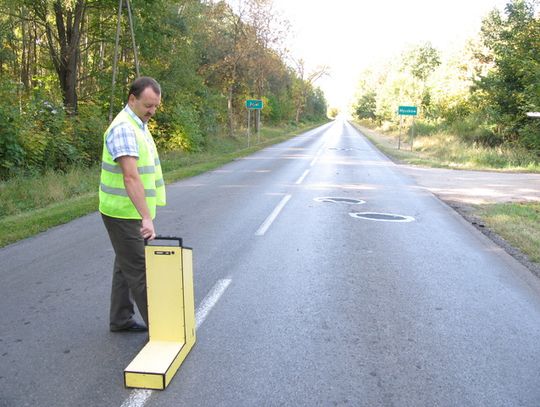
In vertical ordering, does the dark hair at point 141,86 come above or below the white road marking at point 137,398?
above

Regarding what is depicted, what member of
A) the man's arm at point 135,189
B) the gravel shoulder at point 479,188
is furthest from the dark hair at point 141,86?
the gravel shoulder at point 479,188

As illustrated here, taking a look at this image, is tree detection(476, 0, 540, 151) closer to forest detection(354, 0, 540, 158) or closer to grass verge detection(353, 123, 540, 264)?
forest detection(354, 0, 540, 158)

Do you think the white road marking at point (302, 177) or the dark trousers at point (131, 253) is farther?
the white road marking at point (302, 177)

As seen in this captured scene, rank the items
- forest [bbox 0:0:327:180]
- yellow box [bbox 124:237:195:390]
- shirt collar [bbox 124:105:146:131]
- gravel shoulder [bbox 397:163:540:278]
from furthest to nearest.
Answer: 1. forest [bbox 0:0:327:180]
2. gravel shoulder [bbox 397:163:540:278]
3. shirt collar [bbox 124:105:146:131]
4. yellow box [bbox 124:237:195:390]

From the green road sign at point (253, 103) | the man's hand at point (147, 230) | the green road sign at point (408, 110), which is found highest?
the green road sign at point (253, 103)

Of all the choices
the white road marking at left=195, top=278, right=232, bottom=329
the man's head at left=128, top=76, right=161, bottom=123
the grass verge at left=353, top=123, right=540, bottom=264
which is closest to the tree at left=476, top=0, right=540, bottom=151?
the grass verge at left=353, top=123, right=540, bottom=264

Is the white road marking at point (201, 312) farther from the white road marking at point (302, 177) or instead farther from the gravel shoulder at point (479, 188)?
the white road marking at point (302, 177)

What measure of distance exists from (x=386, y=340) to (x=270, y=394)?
1.32 metres

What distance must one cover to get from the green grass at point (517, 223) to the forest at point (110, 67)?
11.4m

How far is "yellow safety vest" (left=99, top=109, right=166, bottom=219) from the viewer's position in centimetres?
370

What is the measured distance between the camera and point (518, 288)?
18.3 feet

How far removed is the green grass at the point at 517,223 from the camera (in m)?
7.42

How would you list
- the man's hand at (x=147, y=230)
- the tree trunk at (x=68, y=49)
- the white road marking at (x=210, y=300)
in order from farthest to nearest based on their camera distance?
the tree trunk at (x=68, y=49) → the white road marking at (x=210, y=300) → the man's hand at (x=147, y=230)

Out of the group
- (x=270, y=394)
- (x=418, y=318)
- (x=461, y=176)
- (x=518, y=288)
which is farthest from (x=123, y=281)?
(x=461, y=176)
